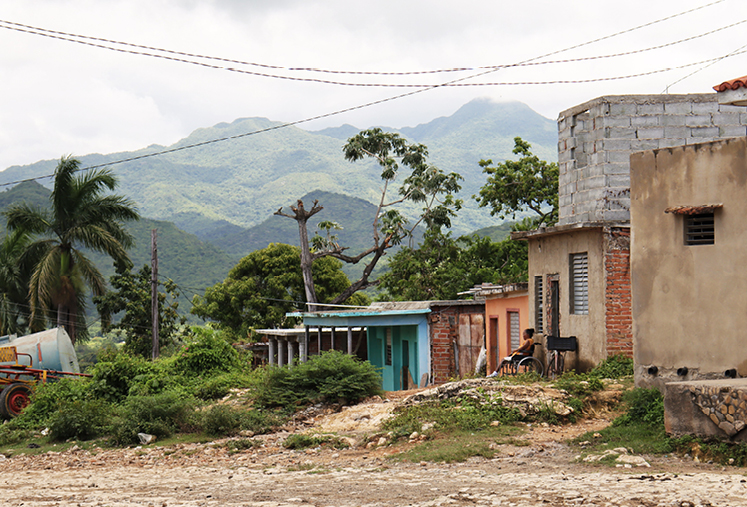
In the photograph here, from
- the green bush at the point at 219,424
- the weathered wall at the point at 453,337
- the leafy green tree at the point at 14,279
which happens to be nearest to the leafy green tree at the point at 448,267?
the weathered wall at the point at 453,337

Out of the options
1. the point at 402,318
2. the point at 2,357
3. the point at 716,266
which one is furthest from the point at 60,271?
the point at 716,266

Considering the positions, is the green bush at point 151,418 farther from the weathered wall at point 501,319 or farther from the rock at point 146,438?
the weathered wall at point 501,319

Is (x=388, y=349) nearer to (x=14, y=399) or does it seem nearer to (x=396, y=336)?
(x=396, y=336)

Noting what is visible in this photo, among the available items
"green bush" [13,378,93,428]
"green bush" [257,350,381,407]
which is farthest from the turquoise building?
"green bush" [13,378,93,428]

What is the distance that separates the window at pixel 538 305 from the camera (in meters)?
17.4

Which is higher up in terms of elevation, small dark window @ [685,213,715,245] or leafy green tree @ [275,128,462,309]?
leafy green tree @ [275,128,462,309]

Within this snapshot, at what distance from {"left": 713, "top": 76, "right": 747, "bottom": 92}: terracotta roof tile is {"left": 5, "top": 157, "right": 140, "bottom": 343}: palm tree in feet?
81.9

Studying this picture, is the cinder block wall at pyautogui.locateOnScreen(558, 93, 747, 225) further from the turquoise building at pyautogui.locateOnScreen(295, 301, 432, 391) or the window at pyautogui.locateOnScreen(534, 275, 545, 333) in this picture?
the turquoise building at pyautogui.locateOnScreen(295, 301, 432, 391)

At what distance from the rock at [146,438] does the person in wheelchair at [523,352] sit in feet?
24.1

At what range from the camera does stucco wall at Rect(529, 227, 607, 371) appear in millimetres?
14961

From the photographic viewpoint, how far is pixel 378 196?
169 meters

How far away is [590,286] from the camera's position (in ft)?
50.1

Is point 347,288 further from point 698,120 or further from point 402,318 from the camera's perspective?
point 698,120

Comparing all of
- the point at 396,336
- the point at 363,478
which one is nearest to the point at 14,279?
the point at 396,336
